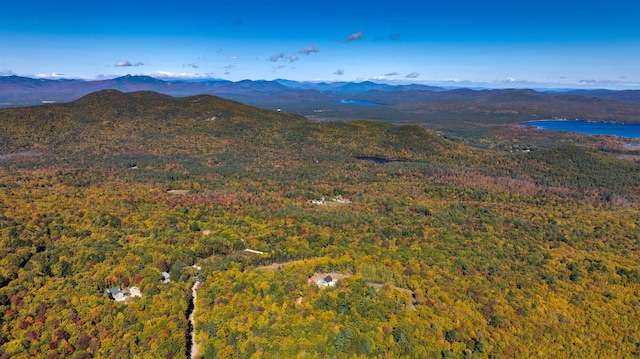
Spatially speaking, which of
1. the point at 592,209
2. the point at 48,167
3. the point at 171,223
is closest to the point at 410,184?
the point at 592,209

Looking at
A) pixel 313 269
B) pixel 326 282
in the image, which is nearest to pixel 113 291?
pixel 313 269

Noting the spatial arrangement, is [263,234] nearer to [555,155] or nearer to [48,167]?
[48,167]

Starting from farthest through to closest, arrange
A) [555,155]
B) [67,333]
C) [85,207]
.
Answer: [555,155]
[85,207]
[67,333]

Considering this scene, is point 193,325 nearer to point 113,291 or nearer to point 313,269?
point 113,291

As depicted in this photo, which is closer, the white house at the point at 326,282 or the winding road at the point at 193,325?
the winding road at the point at 193,325

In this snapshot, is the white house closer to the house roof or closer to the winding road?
the winding road

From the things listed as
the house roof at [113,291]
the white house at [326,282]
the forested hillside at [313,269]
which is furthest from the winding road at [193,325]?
the white house at [326,282]

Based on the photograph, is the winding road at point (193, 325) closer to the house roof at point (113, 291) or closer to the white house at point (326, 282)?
the house roof at point (113, 291)

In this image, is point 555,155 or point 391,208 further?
point 555,155

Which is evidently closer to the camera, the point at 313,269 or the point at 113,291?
the point at 113,291
